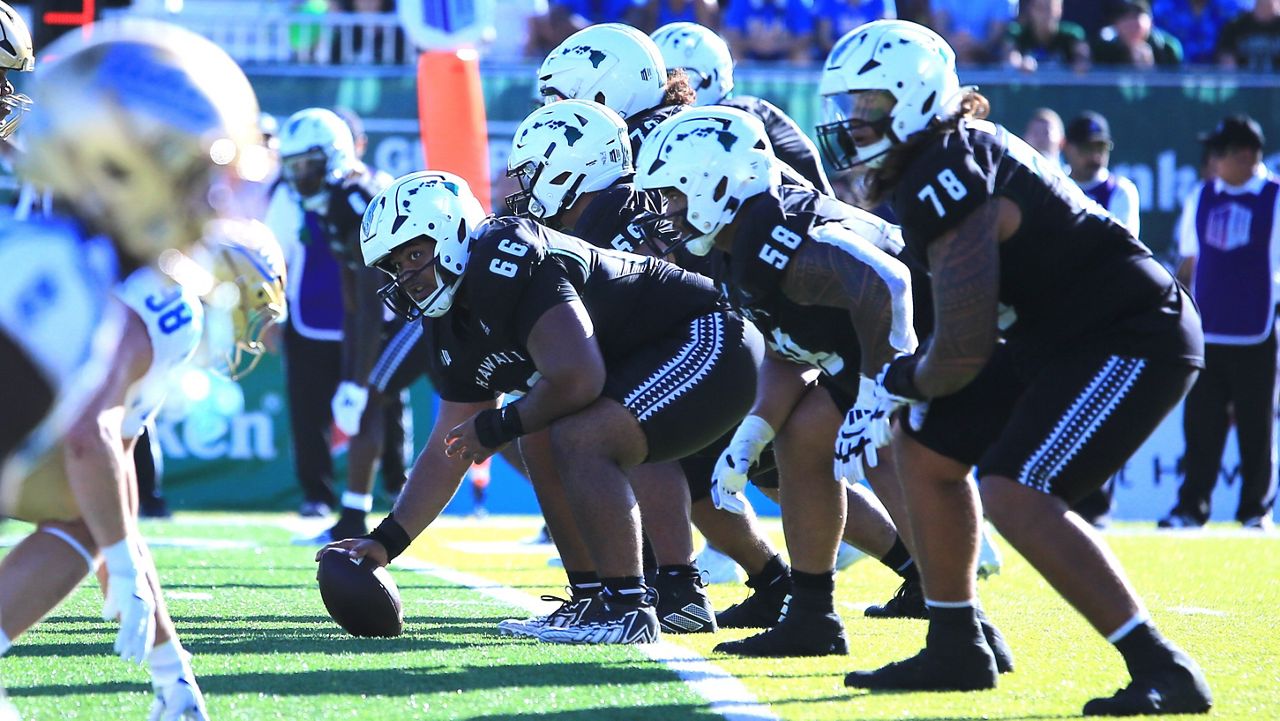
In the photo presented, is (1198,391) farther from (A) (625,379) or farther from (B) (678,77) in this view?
(A) (625,379)

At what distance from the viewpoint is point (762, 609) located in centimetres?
538

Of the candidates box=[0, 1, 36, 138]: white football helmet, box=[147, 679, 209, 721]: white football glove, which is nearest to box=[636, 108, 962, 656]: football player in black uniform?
box=[147, 679, 209, 721]: white football glove

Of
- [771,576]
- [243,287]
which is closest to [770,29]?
[771,576]

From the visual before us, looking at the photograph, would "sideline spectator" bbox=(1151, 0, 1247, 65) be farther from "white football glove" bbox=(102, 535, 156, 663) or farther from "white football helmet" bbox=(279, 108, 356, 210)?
"white football glove" bbox=(102, 535, 156, 663)

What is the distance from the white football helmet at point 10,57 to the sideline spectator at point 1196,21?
34.7 feet

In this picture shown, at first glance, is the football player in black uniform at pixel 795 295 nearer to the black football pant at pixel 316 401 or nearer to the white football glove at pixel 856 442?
the white football glove at pixel 856 442

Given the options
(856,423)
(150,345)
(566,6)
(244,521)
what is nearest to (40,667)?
(150,345)

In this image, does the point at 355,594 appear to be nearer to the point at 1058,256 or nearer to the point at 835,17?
the point at 1058,256

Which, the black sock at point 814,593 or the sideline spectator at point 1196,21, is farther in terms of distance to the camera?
the sideline spectator at point 1196,21

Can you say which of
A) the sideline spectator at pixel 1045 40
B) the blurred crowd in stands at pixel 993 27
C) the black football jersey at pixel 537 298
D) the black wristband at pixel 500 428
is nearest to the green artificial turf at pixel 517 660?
the black wristband at pixel 500 428

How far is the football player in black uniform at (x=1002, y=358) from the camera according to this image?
147 inches

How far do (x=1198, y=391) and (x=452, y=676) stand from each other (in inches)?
258

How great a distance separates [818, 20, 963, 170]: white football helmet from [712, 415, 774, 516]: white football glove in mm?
1040

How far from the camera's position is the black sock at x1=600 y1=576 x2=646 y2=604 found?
477cm
